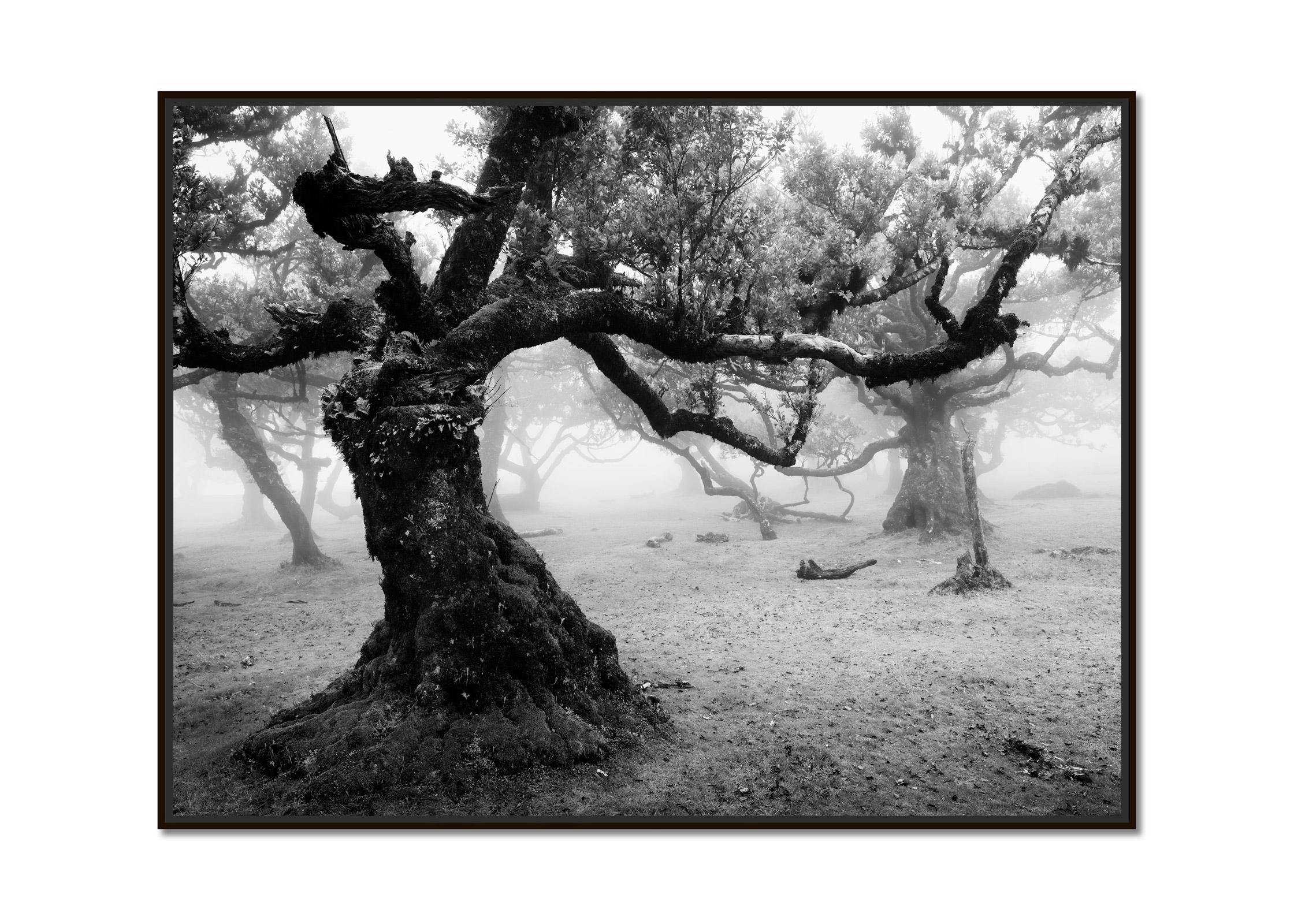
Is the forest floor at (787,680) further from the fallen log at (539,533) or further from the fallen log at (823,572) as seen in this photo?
the fallen log at (539,533)

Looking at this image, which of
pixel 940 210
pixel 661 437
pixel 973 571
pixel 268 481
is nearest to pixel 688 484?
pixel 268 481

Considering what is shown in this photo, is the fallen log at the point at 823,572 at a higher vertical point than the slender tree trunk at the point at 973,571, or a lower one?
lower

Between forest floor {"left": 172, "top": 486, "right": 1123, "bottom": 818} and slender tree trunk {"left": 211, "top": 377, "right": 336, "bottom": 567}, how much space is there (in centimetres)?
76

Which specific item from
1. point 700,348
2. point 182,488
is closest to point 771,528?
point 700,348

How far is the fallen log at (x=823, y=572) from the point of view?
40.2ft

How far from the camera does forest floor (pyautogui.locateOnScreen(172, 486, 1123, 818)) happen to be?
4.76m

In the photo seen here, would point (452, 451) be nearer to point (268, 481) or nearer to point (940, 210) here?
point (940, 210)

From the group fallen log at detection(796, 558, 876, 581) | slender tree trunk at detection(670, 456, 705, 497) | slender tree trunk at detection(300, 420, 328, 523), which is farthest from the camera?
slender tree trunk at detection(670, 456, 705, 497)

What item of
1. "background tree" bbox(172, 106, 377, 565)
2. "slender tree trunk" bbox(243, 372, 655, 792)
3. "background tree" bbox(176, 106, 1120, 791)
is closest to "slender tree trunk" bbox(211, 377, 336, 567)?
"background tree" bbox(172, 106, 377, 565)

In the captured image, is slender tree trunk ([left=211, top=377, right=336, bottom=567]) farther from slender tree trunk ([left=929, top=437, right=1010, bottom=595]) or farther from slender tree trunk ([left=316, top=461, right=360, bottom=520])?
slender tree trunk ([left=929, top=437, right=1010, bottom=595])

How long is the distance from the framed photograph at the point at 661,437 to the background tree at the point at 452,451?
0.10 ft

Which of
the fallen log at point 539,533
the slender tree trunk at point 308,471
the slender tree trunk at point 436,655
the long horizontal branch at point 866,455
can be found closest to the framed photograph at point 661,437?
the slender tree trunk at point 436,655

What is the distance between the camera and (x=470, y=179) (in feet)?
24.9

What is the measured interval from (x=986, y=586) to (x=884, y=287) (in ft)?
16.1
